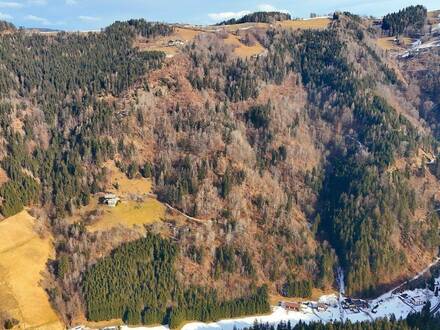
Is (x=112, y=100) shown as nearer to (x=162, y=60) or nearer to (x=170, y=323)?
(x=162, y=60)

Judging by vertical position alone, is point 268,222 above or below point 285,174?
below

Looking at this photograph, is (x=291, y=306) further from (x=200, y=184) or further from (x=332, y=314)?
(x=200, y=184)

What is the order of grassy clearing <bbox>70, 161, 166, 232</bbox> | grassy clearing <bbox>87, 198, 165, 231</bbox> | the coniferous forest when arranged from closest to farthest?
the coniferous forest → grassy clearing <bbox>87, 198, 165, 231</bbox> → grassy clearing <bbox>70, 161, 166, 232</bbox>

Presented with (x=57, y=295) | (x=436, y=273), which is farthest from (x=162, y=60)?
(x=436, y=273)

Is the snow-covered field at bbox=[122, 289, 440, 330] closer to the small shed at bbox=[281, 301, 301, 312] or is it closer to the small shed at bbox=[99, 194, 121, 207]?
the small shed at bbox=[281, 301, 301, 312]

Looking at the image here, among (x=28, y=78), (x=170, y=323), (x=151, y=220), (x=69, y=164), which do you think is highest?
(x=28, y=78)

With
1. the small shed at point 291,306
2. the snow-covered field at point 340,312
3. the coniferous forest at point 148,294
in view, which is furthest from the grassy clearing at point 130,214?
the small shed at point 291,306

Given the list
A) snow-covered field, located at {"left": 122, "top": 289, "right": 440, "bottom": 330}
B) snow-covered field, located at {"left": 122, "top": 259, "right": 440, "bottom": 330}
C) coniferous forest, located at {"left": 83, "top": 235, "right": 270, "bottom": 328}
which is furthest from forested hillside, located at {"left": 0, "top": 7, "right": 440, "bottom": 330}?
snow-covered field, located at {"left": 122, "top": 259, "right": 440, "bottom": 330}

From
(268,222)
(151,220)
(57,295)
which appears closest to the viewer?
(57,295)
